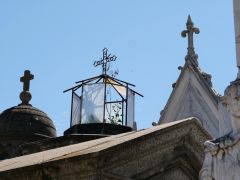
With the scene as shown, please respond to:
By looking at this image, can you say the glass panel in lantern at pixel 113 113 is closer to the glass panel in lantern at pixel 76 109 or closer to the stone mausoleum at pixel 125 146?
the stone mausoleum at pixel 125 146

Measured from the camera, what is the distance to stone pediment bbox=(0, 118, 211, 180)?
10.0m

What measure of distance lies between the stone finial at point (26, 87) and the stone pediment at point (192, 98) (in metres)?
4.53

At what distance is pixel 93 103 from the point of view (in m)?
16.1

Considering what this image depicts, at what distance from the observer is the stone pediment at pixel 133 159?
10023 millimetres

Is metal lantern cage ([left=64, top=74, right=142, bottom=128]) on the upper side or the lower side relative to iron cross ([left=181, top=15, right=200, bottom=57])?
lower

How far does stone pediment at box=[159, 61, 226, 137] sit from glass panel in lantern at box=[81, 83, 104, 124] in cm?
670

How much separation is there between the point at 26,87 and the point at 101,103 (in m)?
9.46

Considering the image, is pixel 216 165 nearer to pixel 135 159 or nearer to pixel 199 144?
pixel 135 159

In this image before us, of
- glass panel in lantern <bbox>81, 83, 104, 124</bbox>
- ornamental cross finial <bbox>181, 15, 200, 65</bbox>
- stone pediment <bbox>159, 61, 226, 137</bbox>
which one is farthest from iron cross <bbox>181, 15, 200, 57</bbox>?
glass panel in lantern <bbox>81, 83, 104, 124</bbox>

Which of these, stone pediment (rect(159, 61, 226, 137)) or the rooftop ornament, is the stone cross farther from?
stone pediment (rect(159, 61, 226, 137))

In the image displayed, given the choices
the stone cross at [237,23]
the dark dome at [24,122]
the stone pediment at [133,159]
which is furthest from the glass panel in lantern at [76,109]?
the stone cross at [237,23]

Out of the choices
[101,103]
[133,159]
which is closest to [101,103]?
[101,103]

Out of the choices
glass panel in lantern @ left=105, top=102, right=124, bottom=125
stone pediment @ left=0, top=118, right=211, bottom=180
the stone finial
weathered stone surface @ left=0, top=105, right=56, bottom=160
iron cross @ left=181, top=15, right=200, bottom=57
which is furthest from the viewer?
the stone finial

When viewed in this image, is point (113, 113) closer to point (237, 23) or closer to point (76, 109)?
point (76, 109)
